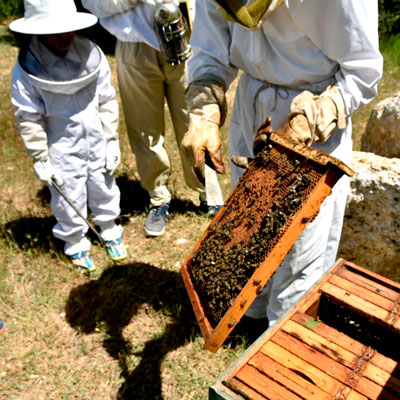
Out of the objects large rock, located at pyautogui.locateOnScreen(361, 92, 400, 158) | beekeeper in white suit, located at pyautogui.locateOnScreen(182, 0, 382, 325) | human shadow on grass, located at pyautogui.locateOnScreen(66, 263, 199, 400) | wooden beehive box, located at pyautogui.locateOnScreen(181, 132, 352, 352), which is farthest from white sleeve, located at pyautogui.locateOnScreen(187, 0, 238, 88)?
large rock, located at pyautogui.locateOnScreen(361, 92, 400, 158)

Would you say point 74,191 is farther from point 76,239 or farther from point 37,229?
point 37,229

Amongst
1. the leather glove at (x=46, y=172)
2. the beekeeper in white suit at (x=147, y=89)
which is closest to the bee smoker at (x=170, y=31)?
the beekeeper in white suit at (x=147, y=89)

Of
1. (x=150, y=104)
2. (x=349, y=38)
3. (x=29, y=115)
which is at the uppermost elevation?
(x=349, y=38)

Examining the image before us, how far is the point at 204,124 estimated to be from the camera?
1949 millimetres

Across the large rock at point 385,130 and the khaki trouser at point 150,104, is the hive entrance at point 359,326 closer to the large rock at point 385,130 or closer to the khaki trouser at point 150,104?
the large rock at point 385,130

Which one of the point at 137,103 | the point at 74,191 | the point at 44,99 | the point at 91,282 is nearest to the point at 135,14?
the point at 137,103

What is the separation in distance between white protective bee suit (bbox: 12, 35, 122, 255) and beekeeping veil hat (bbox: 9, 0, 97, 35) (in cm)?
12

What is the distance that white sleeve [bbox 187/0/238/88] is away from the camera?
2045mm

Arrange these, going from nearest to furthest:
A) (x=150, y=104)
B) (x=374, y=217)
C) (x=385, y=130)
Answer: (x=374, y=217) → (x=385, y=130) → (x=150, y=104)

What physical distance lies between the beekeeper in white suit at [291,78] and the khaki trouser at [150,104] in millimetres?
1235

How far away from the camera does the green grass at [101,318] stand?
8.41 ft

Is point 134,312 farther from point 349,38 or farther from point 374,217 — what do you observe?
point 349,38

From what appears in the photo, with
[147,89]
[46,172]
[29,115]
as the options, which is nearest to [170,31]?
[147,89]

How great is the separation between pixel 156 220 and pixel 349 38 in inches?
95.3
